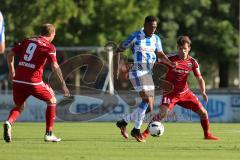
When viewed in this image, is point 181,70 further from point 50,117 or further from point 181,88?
point 50,117

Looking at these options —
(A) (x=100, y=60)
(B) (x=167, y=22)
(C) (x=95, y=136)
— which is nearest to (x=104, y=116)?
(A) (x=100, y=60)

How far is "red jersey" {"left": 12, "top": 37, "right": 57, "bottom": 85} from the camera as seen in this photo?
48.5ft

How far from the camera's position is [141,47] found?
1614 cm

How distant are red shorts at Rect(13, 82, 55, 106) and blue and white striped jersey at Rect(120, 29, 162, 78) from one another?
2.01 metres

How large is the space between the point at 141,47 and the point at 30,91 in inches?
99.7

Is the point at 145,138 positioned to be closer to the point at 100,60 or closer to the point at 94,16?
the point at 100,60

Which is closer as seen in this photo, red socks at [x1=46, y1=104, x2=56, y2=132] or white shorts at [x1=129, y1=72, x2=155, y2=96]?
red socks at [x1=46, y1=104, x2=56, y2=132]

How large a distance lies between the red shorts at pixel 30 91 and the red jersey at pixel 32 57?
8 cm

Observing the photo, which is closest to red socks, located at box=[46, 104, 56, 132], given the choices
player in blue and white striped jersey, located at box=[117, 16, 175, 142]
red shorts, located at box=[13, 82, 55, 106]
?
red shorts, located at box=[13, 82, 55, 106]

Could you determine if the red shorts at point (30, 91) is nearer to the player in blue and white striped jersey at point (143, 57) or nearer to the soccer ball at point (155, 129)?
the player in blue and white striped jersey at point (143, 57)

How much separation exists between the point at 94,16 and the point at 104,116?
21.1m

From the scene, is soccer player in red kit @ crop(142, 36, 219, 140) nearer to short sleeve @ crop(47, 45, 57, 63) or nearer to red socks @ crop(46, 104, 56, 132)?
red socks @ crop(46, 104, 56, 132)

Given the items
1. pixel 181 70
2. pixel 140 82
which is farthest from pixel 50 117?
pixel 181 70

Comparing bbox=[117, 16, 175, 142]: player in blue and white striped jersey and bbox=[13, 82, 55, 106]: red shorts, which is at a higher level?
bbox=[117, 16, 175, 142]: player in blue and white striped jersey
